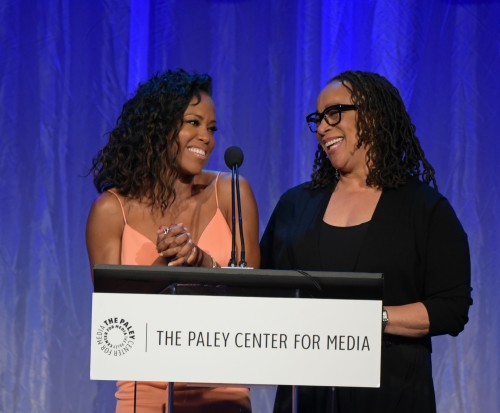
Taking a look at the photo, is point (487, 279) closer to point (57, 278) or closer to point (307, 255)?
point (307, 255)

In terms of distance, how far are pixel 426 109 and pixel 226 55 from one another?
0.89 meters

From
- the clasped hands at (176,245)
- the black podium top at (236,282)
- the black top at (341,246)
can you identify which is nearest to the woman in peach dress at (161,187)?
the black top at (341,246)

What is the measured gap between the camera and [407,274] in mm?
2480

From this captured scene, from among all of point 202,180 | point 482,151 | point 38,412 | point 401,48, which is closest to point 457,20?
point 401,48

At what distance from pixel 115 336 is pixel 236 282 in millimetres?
274

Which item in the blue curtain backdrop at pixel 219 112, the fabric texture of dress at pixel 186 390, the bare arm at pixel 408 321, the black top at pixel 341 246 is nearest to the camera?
the fabric texture of dress at pixel 186 390

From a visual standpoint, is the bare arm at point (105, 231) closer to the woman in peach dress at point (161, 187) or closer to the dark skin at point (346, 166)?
the woman in peach dress at point (161, 187)

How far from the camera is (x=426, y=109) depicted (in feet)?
12.1

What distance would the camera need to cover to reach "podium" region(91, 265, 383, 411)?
5.89 feet

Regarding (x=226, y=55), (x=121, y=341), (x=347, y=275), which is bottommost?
(x=121, y=341)

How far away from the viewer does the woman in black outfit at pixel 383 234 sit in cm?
242

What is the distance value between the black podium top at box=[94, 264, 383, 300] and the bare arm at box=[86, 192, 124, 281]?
856mm

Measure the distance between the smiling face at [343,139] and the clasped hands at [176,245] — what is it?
2.16ft

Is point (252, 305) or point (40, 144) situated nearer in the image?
point (252, 305)
